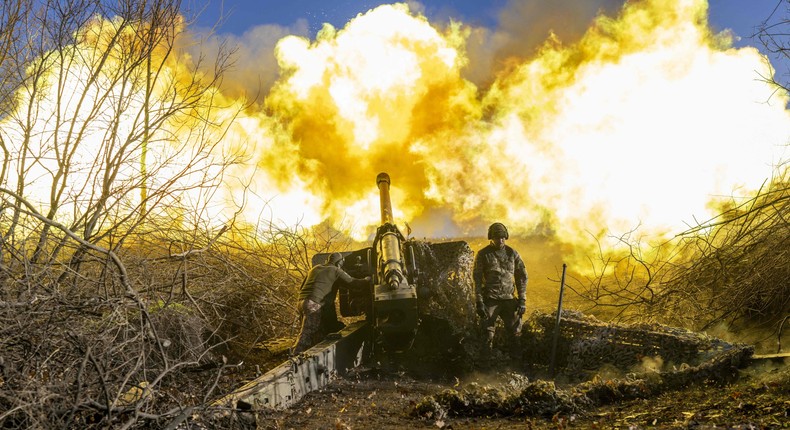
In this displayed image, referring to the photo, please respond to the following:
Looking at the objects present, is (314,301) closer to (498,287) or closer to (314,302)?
(314,302)

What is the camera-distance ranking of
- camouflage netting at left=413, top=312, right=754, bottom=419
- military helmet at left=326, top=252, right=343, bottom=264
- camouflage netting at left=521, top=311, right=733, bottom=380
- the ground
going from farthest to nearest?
military helmet at left=326, top=252, right=343, bottom=264 → camouflage netting at left=521, top=311, right=733, bottom=380 → camouflage netting at left=413, top=312, right=754, bottom=419 → the ground

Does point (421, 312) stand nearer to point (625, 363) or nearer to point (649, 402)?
point (625, 363)

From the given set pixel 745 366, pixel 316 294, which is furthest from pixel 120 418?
pixel 745 366

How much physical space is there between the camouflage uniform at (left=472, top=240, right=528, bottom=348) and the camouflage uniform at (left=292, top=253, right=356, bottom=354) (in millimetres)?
2359

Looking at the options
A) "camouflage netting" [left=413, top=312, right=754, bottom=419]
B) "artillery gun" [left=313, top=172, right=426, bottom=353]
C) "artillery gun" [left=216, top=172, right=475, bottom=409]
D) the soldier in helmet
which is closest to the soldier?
"artillery gun" [left=216, top=172, right=475, bottom=409]

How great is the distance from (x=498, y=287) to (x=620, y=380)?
11.4 feet

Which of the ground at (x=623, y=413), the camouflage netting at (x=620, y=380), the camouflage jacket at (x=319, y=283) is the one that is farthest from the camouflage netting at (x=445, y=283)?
the ground at (x=623, y=413)

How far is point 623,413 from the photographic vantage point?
5.80 m

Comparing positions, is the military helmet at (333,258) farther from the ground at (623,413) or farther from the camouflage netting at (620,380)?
the camouflage netting at (620,380)

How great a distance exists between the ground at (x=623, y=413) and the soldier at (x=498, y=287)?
9.26 feet

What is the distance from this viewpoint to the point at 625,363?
25.9 feet

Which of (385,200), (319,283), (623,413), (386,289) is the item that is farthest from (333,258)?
(623,413)

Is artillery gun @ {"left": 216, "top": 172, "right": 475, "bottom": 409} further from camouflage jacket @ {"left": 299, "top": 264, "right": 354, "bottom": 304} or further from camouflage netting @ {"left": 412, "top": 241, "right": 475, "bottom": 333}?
camouflage jacket @ {"left": 299, "top": 264, "right": 354, "bottom": 304}

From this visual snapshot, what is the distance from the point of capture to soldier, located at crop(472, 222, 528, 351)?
32.5 feet
